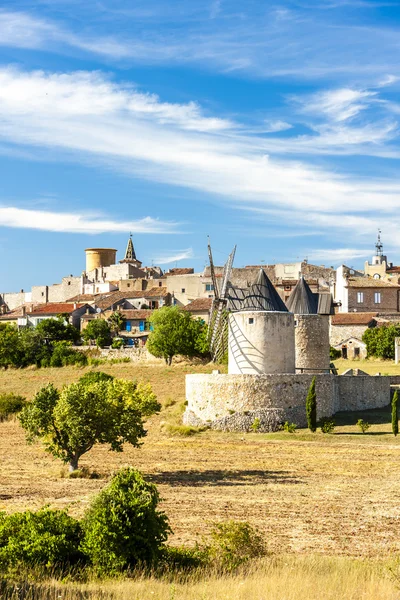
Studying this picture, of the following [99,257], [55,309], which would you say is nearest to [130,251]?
[99,257]

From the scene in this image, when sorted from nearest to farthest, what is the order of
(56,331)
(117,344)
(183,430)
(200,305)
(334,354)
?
1. (183,430)
2. (334,354)
3. (117,344)
4. (56,331)
5. (200,305)

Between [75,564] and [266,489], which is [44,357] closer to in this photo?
[266,489]

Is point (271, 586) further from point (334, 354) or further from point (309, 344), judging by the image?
point (334, 354)

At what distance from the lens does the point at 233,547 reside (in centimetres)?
1620

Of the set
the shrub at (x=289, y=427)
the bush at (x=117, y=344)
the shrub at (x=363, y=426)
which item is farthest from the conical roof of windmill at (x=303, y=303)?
the bush at (x=117, y=344)

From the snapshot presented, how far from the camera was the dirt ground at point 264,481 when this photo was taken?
64.0 ft

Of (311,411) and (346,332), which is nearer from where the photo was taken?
(311,411)

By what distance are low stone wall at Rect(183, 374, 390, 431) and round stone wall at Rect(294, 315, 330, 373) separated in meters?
2.80

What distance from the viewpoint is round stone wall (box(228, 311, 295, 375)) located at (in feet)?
137

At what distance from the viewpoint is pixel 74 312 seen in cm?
8912

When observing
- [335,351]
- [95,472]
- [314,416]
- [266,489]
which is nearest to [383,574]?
[266,489]

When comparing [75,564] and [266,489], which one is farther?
[266,489]

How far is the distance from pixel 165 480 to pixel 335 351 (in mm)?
40275

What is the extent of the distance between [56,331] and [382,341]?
2911 centimetres
